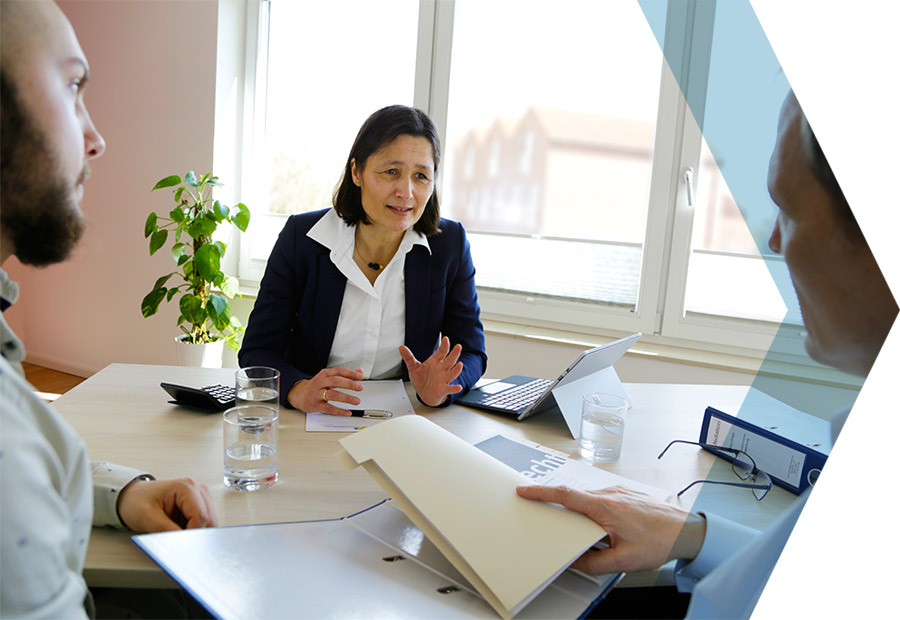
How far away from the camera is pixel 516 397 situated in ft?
4.62

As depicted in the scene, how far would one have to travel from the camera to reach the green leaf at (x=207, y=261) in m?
2.82

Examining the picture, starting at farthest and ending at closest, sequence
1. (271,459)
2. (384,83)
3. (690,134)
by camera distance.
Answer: (384,83), (690,134), (271,459)

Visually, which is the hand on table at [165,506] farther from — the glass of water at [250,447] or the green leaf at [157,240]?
the green leaf at [157,240]

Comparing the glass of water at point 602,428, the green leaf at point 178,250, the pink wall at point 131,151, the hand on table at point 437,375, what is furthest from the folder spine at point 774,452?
the pink wall at point 131,151

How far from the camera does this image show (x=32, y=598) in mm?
458

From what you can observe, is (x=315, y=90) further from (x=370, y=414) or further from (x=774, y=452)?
(x=774, y=452)

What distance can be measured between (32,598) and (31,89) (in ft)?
1.27

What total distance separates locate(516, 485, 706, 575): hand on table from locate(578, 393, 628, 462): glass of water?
0.34 meters

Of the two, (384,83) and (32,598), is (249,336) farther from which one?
(384,83)

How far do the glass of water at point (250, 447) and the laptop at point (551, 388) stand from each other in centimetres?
50

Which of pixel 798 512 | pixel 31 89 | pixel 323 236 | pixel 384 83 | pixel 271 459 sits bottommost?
pixel 271 459

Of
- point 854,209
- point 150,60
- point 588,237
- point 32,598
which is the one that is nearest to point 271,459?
point 32,598

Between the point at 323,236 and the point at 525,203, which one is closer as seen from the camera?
the point at 323,236

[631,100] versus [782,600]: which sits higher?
[631,100]
